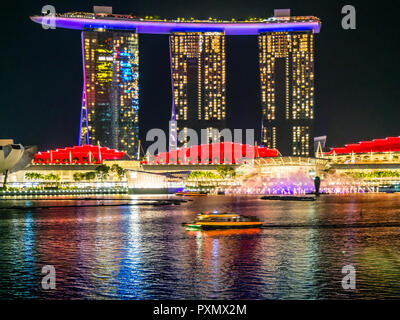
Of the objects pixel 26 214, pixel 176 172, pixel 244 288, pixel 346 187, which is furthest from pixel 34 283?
pixel 176 172

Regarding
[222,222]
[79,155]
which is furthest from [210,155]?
[222,222]

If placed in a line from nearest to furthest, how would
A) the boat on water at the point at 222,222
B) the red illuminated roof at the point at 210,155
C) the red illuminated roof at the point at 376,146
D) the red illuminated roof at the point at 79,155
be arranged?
the boat on water at the point at 222,222, the red illuminated roof at the point at 79,155, the red illuminated roof at the point at 210,155, the red illuminated roof at the point at 376,146

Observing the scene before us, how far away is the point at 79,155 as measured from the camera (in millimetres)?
170000

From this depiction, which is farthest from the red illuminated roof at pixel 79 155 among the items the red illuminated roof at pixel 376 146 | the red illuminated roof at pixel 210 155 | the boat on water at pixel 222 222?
the boat on water at pixel 222 222

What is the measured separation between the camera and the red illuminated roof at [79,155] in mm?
165500

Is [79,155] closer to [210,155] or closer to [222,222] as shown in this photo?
[210,155]

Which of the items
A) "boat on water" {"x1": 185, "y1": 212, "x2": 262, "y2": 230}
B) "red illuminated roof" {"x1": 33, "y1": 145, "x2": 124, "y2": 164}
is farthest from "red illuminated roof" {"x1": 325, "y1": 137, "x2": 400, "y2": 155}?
"boat on water" {"x1": 185, "y1": 212, "x2": 262, "y2": 230}

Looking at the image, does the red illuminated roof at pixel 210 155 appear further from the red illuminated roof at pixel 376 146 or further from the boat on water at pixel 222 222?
the boat on water at pixel 222 222

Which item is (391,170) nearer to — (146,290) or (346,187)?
(346,187)

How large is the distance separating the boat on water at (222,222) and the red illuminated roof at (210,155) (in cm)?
11952

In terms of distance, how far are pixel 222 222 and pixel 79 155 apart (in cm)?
13022

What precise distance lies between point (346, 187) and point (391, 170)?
24.7 m

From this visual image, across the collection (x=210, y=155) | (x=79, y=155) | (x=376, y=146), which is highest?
(x=376, y=146)

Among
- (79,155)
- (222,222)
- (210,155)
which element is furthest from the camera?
(210,155)
